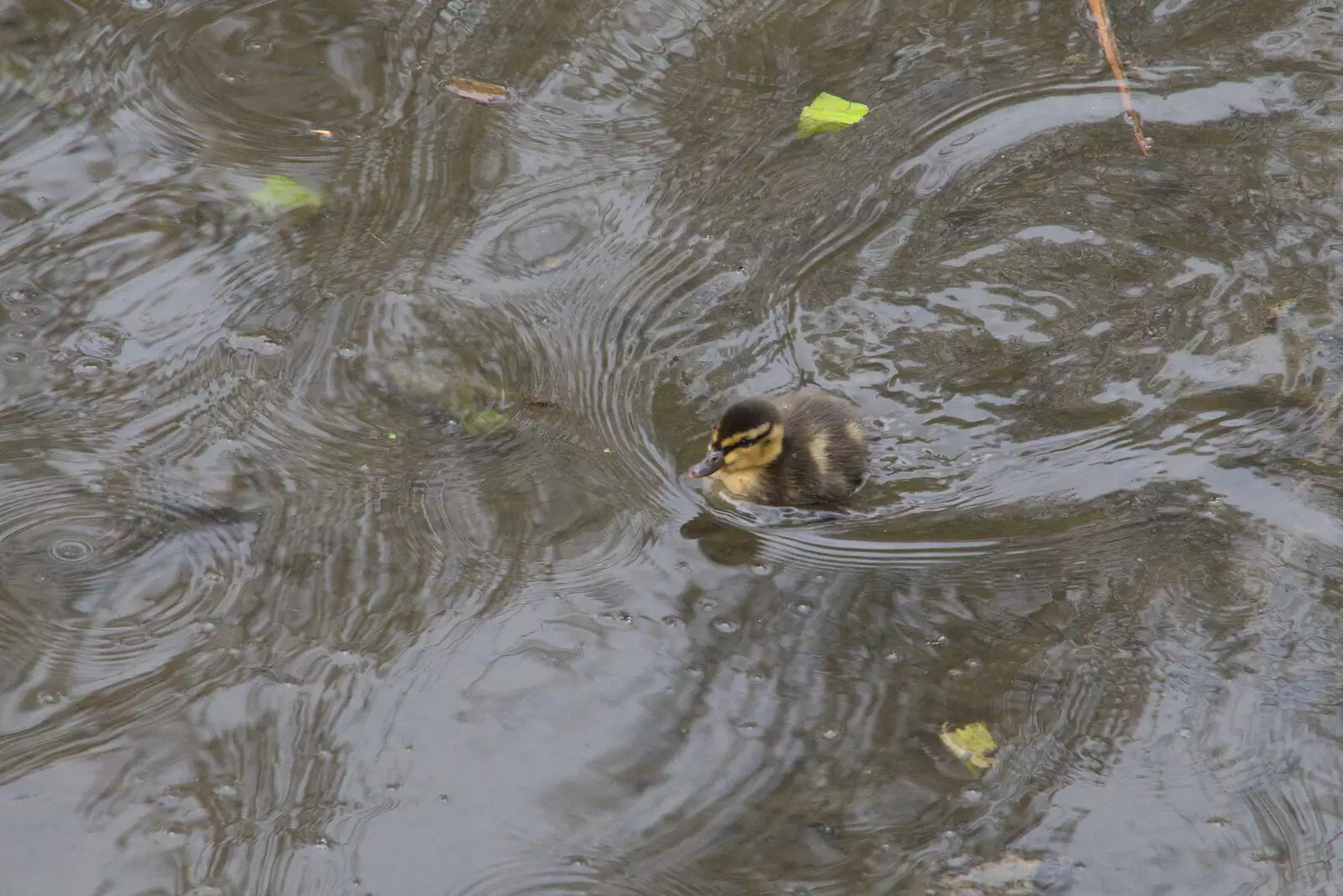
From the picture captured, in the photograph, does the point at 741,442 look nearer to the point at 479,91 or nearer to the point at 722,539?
the point at 722,539

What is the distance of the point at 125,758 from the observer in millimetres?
3059

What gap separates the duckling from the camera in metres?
3.81

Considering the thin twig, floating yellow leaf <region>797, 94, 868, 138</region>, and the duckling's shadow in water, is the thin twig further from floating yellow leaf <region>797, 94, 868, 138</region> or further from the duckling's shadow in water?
the duckling's shadow in water

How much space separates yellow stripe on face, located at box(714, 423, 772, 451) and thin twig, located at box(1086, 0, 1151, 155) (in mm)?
1947

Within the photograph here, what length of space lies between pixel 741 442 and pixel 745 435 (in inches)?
0.9

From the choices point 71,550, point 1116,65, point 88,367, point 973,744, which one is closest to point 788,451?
point 973,744

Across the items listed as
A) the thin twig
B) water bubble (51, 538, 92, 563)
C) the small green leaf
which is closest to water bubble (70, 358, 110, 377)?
water bubble (51, 538, 92, 563)

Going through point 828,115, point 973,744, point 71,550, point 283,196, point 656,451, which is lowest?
point 973,744

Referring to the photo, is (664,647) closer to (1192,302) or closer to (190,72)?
(1192,302)

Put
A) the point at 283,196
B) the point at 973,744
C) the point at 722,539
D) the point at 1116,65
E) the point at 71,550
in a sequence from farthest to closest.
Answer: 1. the point at 1116,65
2. the point at 283,196
3. the point at 722,539
4. the point at 71,550
5. the point at 973,744

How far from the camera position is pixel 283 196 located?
4594mm

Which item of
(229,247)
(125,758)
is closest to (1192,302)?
(229,247)

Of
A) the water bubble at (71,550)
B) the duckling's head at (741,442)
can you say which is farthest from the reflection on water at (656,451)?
the duckling's head at (741,442)

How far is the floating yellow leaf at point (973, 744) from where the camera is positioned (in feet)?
10.3
